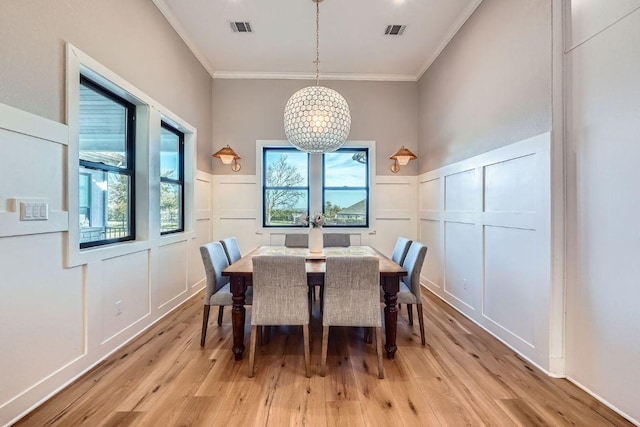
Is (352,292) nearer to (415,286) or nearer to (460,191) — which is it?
(415,286)

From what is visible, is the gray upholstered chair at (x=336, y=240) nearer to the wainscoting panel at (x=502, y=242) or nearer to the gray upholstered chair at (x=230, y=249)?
the gray upholstered chair at (x=230, y=249)

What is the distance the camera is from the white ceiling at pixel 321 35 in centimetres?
317

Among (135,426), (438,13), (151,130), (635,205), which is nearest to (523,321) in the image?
(635,205)

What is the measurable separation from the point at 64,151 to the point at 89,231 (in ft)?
2.30

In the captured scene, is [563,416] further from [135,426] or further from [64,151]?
[64,151]

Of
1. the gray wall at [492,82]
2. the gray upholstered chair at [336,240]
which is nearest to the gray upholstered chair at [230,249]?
the gray upholstered chair at [336,240]

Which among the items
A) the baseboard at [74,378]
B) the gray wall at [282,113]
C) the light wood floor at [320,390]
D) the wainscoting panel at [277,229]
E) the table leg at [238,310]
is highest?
the gray wall at [282,113]

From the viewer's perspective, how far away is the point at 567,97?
2.10 metres

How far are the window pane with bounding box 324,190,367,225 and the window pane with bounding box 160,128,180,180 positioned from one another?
2.21 m

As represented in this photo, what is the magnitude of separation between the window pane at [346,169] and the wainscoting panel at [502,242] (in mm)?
1347

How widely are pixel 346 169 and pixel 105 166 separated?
10.8 ft

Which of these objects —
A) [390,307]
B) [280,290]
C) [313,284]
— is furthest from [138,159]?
[390,307]

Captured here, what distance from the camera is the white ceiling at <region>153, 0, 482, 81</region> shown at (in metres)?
3.17

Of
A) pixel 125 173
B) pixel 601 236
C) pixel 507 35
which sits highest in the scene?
pixel 507 35
